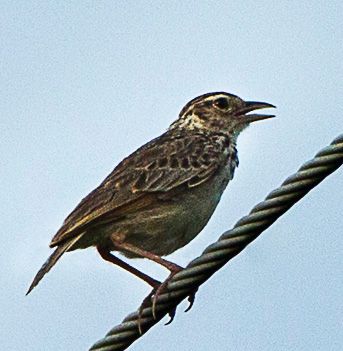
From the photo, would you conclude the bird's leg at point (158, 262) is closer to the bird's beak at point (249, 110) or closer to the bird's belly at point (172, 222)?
the bird's belly at point (172, 222)

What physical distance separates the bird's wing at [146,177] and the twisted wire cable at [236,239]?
9.45ft

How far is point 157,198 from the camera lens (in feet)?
39.9

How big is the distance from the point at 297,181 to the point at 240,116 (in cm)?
651

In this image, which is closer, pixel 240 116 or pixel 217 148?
pixel 217 148

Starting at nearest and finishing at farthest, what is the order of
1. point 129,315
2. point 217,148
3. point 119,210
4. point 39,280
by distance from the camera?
point 129,315, point 39,280, point 119,210, point 217,148

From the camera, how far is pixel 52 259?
11.2m

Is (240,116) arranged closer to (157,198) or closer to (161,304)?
(157,198)

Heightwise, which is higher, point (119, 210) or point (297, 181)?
point (297, 181)

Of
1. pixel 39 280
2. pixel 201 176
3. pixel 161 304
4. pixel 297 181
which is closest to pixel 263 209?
pixel 297 181

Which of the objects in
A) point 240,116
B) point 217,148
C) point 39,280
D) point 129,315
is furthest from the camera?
point 240,116

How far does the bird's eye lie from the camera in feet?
46.5

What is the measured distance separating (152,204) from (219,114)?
2.35 meters

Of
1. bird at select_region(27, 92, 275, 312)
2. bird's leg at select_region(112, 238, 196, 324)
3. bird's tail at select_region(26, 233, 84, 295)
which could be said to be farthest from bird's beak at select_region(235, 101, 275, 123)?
bird's tail at select_region(26, 233, 84, 295)

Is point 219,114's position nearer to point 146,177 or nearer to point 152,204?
point 146,177
